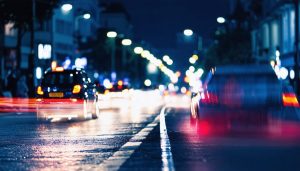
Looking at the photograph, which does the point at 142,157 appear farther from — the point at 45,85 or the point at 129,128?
the point at 45,85

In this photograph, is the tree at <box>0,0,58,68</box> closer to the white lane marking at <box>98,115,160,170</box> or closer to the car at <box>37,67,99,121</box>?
the car at <box>37,67,99,121</box>

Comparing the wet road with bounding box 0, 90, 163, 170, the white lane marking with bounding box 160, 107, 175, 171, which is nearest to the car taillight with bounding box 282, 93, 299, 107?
the white lane marking with bounding box 160, 107, 175, 171

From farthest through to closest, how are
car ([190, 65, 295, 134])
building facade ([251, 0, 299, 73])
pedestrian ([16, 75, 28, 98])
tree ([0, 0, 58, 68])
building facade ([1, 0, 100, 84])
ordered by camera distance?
building facade ([251, 0, 299, 73]) → building facade ([1, 0, 100, 84]) → tree ([0, 0, 58, 68]) → pedestrian ([16, 75, 28, 98]) → car ([190, 65, 295, 134])

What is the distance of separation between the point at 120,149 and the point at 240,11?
92507 mm

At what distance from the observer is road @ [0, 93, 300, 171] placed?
13078 millimetres

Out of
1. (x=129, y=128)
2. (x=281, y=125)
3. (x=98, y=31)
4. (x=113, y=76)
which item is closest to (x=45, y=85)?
(x=129, y=128)

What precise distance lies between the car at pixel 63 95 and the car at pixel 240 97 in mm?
9667

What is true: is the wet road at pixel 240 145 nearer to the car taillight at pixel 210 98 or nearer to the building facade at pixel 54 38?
the car taillight at pixel 210 98

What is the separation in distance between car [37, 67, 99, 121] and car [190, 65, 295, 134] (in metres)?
9.67

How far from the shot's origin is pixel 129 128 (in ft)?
77.3

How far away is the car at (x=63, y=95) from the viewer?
94.1ft

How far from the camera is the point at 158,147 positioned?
16391mm

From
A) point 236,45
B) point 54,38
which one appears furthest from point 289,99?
point 236,45

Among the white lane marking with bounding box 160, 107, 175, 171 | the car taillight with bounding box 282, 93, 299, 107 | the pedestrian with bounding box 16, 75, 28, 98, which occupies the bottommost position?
the white lane marking with bounding box 160, 107, 175, 171
